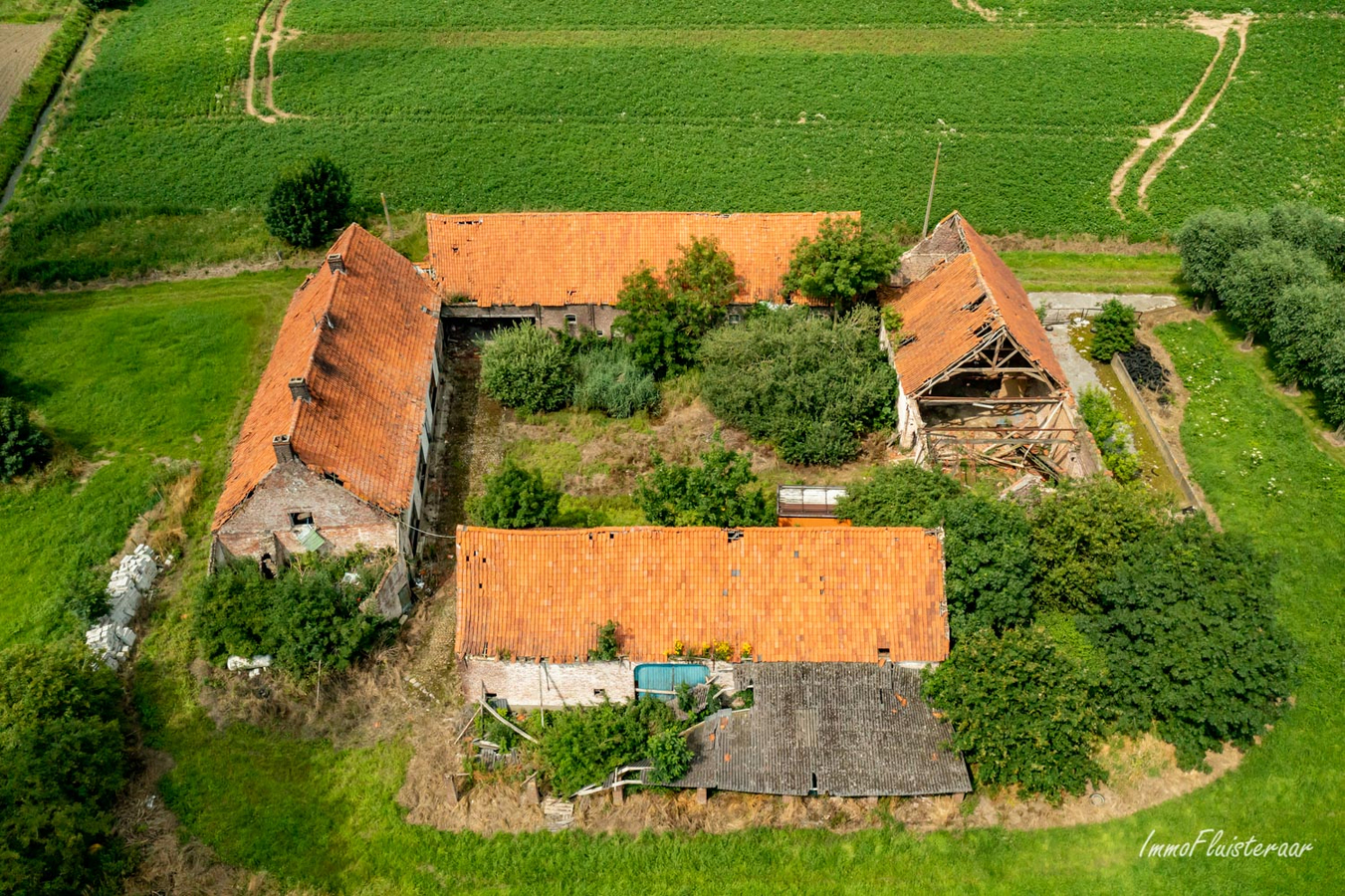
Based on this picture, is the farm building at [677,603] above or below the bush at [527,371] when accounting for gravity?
above

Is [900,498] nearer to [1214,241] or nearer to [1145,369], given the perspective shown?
[1145,369]

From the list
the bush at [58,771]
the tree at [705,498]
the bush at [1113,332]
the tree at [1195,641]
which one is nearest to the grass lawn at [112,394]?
the bush at [58,771]

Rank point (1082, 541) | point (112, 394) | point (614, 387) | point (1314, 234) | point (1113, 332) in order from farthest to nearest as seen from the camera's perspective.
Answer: point (1314, 234) < point (1113, 332) < point (112, 394) < point (614, 387) < point (1082, 541)

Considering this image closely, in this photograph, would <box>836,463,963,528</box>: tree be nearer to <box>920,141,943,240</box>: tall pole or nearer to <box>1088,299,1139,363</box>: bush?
<box>1088,299,1139,363</box>: bush

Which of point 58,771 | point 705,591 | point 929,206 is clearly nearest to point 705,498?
point 705,591

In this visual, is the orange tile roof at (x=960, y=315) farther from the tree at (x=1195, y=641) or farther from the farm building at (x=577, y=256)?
the tree at (x=1195, y=641)

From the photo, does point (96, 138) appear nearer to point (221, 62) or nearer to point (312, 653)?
point (221, 62)
